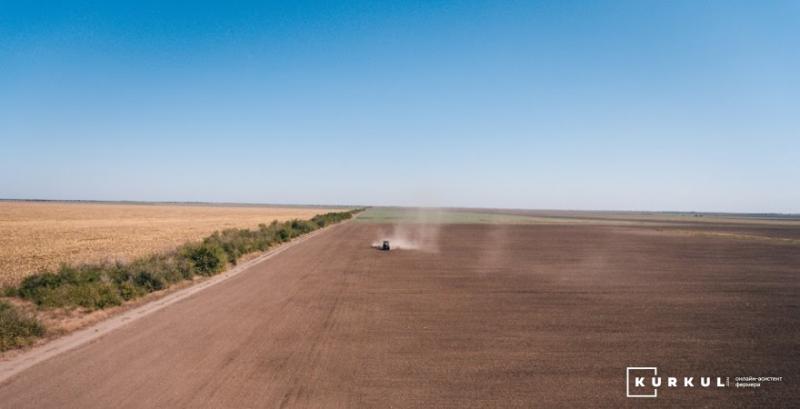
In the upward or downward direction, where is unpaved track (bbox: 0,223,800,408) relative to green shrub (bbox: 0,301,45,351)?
downward

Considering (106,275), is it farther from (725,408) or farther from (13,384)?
(725,408)

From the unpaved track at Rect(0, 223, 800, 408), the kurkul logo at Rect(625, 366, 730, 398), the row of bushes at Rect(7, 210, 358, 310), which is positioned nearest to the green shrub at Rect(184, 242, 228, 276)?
the row of bushes at Rect(7, 210, 358, 310)

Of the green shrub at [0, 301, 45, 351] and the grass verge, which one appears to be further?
the grass verge

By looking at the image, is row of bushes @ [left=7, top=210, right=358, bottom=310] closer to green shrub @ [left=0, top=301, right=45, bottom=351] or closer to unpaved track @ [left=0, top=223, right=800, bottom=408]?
unpaved track @ [left=0, top=223, right=800, bottom=408]

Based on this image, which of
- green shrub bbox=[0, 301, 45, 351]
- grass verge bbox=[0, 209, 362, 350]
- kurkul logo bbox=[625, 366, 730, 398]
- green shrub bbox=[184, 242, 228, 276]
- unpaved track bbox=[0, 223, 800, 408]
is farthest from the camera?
green shrub bbox=[184, 242, 228, 276]

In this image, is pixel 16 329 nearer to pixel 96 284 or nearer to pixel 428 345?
pixel 96 284

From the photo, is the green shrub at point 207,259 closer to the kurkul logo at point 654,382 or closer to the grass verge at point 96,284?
the grass verge at point 96,284
